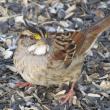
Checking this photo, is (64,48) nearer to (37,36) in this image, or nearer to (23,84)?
(37,36)

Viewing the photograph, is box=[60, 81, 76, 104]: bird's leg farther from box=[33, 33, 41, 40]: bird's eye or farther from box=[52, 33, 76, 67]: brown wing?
box=[33, 33, 41, 40]: bird's eye

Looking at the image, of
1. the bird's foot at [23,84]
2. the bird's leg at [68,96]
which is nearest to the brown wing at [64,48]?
the bird's leg at [68,96]

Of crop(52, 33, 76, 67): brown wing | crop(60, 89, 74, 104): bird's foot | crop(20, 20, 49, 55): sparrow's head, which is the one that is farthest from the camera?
crop(60, 89, 74, 104): bird's foot

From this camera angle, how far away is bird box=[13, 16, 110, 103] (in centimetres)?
395

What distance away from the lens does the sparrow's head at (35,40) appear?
Result: 12.7ft

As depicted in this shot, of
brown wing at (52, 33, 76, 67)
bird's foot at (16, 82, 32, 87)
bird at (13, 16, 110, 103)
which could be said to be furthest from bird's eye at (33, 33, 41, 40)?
bird's foot at (16, 82, 32, 87)

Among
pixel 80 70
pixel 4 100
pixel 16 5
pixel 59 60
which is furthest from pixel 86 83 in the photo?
pixel 16 5

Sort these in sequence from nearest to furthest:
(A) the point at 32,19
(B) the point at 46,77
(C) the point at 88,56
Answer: (B) the point at 46,77 < (C) the point at 88,56 < (A) the point at 32,19

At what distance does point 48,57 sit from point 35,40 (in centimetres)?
16

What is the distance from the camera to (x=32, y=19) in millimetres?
4914

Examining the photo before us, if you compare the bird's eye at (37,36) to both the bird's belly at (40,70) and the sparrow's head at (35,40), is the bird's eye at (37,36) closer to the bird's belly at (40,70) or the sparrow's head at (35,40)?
the sparrow's head at (35,40)

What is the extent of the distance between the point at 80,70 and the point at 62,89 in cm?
22

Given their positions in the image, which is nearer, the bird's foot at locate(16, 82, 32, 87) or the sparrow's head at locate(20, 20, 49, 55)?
the sparrow's head at locate(20, 20, 49, 55)

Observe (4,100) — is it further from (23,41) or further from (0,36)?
(0,36)
